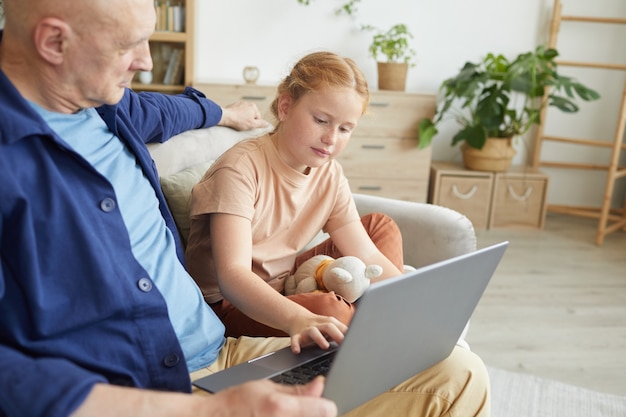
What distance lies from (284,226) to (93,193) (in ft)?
2.01

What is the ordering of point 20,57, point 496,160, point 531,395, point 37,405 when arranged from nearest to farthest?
1. point 37,405
2. point 20,57
3. point 531,395
4. point 496,160

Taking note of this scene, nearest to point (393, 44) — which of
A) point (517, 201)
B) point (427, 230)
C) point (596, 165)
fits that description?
point (517, 201)

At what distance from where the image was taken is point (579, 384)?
2330mm

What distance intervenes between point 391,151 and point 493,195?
661 millimetres

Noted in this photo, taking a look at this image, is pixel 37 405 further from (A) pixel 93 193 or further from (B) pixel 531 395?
(B) pixel 531 395

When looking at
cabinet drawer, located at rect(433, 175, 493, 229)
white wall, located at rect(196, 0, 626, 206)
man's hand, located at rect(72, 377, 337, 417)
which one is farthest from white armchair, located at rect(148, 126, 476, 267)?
white wall, located at rect(196, 0, 626, 206)

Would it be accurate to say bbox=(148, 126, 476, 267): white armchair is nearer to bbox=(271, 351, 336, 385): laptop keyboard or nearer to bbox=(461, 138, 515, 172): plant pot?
bbox=(271, 351, 336, 385): laptop keyboard

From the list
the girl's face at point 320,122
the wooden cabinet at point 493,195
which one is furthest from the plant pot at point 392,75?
the girl's face at point 320,122

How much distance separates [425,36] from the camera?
4.30 meters

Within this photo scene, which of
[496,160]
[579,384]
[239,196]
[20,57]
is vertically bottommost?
[579,384]

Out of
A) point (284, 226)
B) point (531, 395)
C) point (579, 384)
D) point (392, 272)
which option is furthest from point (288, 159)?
point (579, 384)

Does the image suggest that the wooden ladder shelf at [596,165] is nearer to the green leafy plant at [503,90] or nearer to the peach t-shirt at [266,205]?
the green leafy plant at [503,90]

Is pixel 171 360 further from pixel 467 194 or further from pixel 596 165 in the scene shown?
pixel 596 165

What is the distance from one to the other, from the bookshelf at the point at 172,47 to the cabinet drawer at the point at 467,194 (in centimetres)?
161
